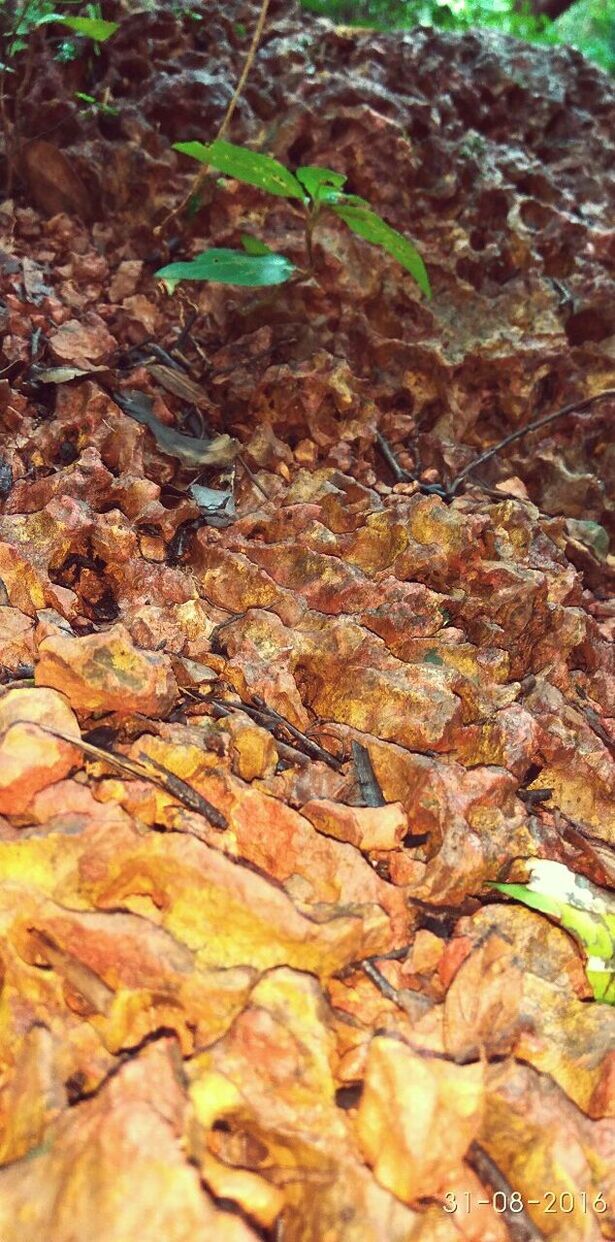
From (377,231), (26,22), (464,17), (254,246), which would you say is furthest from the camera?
(464,17)

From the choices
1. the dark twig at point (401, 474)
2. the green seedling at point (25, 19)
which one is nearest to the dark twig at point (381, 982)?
the dark twig at point (401, 474)

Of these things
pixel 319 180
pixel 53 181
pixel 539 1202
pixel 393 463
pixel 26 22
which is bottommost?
pixel 539 1202

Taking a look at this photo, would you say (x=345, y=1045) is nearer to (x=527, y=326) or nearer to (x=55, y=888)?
(x=55, y=888)

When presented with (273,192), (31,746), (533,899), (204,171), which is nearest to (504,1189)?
(533,899)

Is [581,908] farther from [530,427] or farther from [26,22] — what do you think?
[26,22]

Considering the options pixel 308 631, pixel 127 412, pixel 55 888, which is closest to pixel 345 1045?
pixel 55 888

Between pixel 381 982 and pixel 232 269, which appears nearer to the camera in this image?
pixel 381 982

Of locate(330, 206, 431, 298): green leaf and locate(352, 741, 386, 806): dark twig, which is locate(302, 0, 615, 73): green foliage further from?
locate(352, 741, 386, 806): dark twig

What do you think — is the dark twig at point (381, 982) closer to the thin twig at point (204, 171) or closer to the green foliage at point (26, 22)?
the thin twig at point (204, 171)
